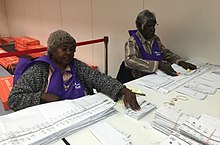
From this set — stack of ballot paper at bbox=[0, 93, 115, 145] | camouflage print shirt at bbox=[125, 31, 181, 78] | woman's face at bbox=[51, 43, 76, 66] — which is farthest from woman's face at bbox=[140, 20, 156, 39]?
stack of ballot paper at bbox=[0, 93, 115, 145]

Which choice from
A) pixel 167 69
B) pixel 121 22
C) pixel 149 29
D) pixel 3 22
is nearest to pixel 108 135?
pixel 167 69

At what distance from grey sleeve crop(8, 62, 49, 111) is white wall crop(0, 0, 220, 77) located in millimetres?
1415

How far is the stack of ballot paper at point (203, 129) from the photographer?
77 cm

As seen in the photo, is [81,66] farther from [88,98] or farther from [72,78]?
[88,98]

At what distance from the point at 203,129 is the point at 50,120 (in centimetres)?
66

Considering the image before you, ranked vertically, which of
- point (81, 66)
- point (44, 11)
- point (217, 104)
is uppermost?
point (44, 11)

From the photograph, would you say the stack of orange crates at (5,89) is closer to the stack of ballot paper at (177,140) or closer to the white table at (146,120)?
the white table at (146,120)

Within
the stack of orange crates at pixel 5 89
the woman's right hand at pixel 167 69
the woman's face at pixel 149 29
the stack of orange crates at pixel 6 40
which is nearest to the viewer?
the woman's right hand at pixel 167 69

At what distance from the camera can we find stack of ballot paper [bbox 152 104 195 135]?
907 millimetres

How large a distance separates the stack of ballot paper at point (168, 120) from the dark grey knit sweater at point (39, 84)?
1.09 feet

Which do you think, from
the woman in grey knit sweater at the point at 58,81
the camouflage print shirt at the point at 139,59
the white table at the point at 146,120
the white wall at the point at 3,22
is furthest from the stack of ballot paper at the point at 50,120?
the white wall at the point at 3,22

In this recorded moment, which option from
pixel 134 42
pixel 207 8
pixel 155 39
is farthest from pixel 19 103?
pixel 207 8

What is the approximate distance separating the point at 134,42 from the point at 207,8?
2.36ft

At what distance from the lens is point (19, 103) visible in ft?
3.84
